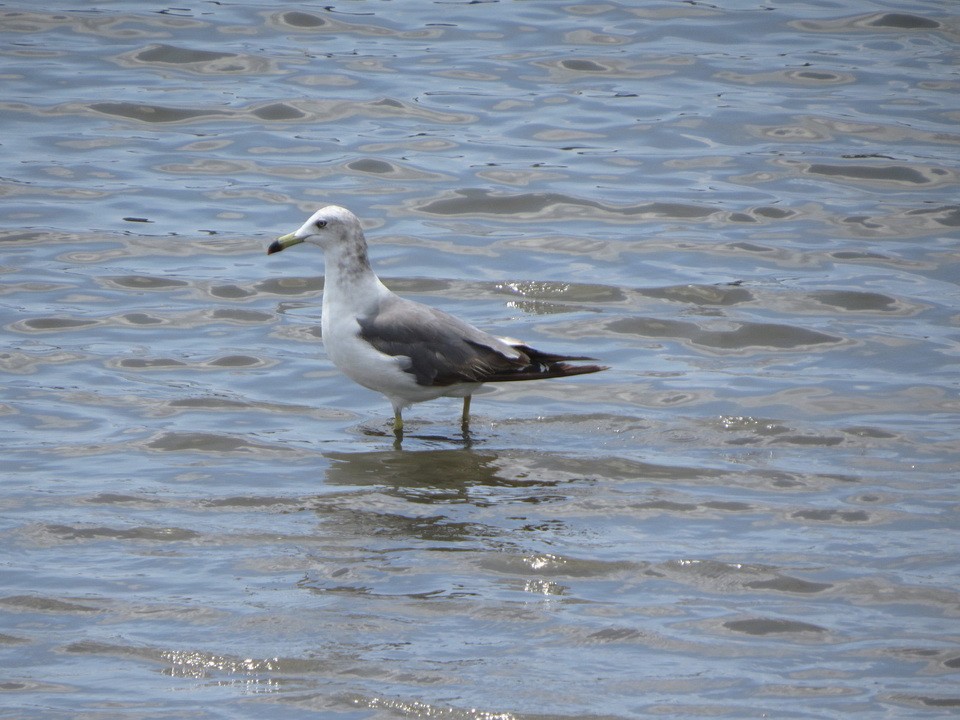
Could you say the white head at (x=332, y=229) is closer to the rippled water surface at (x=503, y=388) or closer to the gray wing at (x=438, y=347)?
the gray wing at (x=438, y=347)

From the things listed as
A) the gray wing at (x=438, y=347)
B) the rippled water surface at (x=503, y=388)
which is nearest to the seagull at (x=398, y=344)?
the gray wing at (x=438, y=347)

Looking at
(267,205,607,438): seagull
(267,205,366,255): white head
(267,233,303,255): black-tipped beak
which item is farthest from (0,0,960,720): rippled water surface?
(267,205,366,255): white head

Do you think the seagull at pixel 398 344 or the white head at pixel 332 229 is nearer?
the seagull at pixel 398 344

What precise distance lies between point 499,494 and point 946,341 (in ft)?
12.4

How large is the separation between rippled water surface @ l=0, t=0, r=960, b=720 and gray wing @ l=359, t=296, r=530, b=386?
0.45 m

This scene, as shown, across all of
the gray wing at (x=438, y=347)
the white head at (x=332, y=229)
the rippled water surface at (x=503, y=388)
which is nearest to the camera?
the rippled water surface at (x=503, y=388)

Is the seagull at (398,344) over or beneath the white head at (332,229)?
beneath

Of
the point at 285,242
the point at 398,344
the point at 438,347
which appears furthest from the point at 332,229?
the point at 438,347

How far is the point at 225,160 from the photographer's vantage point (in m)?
13.7

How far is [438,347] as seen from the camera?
8188 mm

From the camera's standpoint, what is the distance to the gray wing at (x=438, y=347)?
8117 millimetres

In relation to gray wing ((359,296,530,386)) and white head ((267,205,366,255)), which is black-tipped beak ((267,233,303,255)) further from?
gray wing ((359,296,530,386))

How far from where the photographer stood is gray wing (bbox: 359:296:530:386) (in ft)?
26.6

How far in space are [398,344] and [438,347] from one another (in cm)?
23
